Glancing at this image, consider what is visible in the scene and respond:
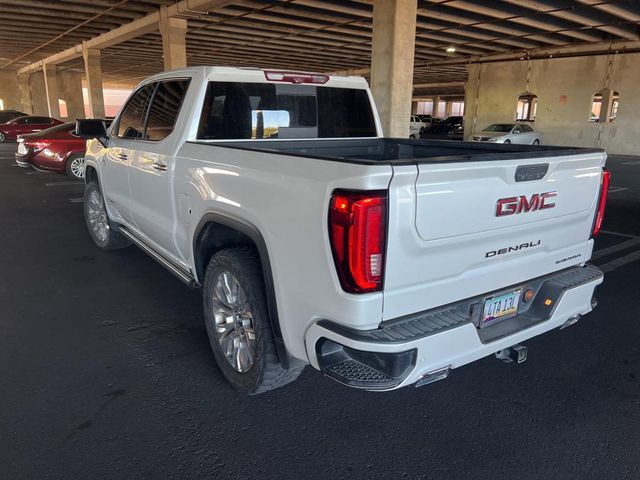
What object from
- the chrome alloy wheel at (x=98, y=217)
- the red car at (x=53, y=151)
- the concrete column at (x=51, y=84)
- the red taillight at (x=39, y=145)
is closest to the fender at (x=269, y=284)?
the chrome alloy wheel at (x=98, y=217)

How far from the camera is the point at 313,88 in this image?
4055 mm

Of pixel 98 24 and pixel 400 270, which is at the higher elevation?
pixel 98 24

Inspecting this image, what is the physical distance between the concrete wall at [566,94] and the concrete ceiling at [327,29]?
83 cm

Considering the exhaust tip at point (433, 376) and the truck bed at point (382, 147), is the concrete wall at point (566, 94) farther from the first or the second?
the exhaust tip at point (433, 376)

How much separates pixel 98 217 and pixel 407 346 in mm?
4967

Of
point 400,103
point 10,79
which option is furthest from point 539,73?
point 10,79

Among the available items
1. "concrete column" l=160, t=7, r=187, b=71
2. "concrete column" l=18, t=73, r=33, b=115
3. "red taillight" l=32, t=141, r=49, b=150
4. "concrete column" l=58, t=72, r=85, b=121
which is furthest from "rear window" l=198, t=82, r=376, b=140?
"concrete column" l=18, t=73, r=33, b=115

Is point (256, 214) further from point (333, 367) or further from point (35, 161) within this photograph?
point (35, 161)

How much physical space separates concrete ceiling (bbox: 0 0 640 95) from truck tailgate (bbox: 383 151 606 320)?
1231 centimetres

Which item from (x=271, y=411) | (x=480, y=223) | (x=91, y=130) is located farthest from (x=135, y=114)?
(x=480, y=223)

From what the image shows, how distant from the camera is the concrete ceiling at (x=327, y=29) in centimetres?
1530

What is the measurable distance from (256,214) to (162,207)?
1.50m

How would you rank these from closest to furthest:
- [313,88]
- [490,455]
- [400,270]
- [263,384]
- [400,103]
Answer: [400,270] < [490,455] < [263,384] < [313,88] < [400,103]

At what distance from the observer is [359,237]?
6.36 ft
